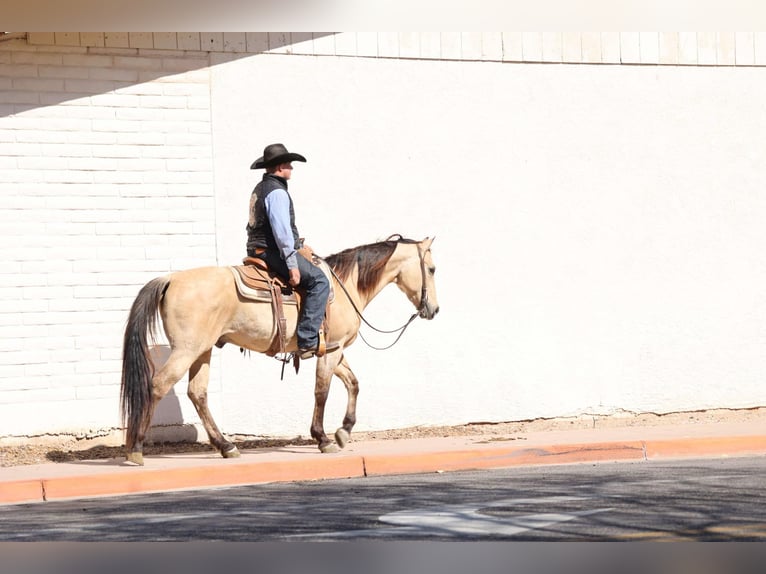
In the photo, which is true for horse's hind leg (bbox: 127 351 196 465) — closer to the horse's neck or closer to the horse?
the horse

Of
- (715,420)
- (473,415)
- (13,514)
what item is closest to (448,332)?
(473,415)

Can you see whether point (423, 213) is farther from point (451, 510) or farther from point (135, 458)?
point (451, 510)

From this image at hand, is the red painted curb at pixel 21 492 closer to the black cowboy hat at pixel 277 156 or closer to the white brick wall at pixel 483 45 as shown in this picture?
the black cowboy hat at pixel 277 156

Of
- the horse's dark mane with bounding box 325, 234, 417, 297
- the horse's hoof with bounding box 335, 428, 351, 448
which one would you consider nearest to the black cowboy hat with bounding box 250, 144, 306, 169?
the horse's dark mane with bounding box 325, 234, 417, 297

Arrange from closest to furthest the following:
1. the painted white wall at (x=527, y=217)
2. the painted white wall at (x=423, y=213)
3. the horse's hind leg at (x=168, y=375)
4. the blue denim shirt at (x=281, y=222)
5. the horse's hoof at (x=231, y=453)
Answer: the blue denim shirt at (x=281, y=222) < the horse's hind leg at (x=168, y=375) < the horse's hoof at (x=231, y=453) < the painted white wall at (x=423, y=213) < the painted white wall at (x=527, y=217)

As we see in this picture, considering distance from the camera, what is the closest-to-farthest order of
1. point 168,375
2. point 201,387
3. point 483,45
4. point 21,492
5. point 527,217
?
1. point 21,492
2. point 168,375
3. point 201,387
4. point 483,45
5. point 527,217

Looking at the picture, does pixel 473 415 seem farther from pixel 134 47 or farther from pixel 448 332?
pixel 134 47

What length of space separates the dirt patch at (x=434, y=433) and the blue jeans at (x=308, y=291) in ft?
5.93

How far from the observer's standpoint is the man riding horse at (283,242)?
380 inches

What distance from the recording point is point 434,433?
12078 mm

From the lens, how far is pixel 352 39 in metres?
12.0

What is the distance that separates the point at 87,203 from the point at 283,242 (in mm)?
2460

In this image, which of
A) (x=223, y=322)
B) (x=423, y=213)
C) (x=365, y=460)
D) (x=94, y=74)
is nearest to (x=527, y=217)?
(x=423, y=213)

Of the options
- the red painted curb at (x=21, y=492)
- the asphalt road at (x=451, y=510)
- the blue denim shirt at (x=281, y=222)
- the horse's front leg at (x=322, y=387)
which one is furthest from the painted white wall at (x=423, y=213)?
the asphalt road at (x=451, y=510)
